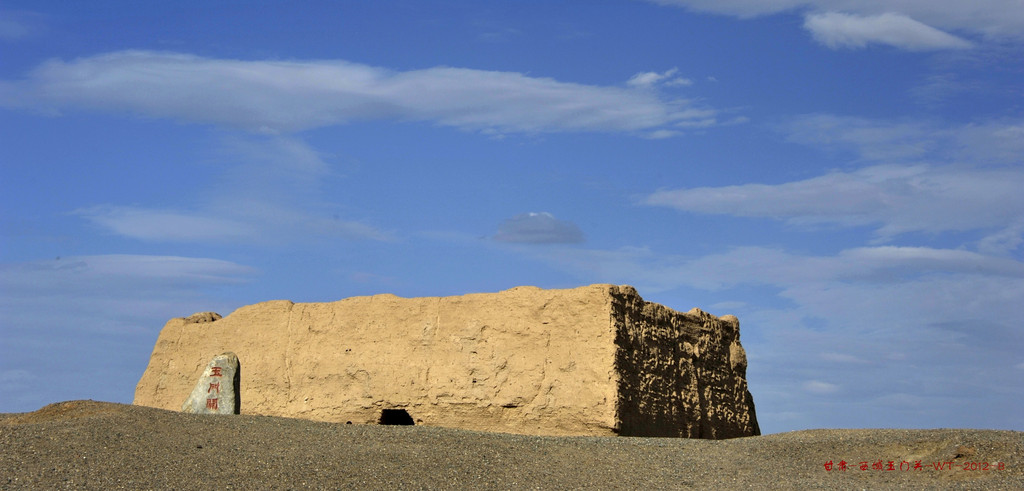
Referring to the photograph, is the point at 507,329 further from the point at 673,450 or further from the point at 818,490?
the point at 818,490

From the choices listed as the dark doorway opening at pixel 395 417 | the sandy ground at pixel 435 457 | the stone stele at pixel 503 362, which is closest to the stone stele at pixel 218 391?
the stone stele at pixel 503 362

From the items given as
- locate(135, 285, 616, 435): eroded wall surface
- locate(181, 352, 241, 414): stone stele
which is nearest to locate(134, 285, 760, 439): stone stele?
locate(135, 285, 616, 435): eroded wall surface

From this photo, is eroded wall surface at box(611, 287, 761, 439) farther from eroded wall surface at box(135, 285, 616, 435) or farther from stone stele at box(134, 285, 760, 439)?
eroded wall surface at box(135, 285, 616, 435)

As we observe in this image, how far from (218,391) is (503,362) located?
4.51 metres

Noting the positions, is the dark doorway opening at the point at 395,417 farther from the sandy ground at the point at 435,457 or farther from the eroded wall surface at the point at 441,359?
the sandy ground at the point at 435,457

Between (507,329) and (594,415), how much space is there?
2.01 m

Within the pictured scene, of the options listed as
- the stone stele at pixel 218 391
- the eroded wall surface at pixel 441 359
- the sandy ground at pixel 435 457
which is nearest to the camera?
the sandy ground at pixel 435 457

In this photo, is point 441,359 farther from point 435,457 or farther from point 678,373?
point 435,457

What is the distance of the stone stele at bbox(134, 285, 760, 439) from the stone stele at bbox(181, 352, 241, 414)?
4.83 feet

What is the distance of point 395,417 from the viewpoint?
17.1 meters

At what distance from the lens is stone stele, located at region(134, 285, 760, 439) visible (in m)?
15.2

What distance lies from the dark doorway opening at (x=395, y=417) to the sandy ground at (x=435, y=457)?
9.51 feet

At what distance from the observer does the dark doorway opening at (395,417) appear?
1662 centimetres

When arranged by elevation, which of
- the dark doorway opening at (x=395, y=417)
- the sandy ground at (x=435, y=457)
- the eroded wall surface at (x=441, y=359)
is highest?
the eroded wall surface at (x=441, y=359)
